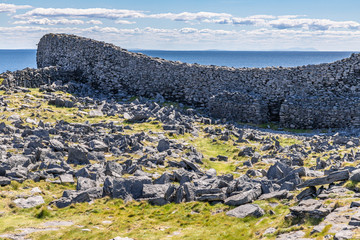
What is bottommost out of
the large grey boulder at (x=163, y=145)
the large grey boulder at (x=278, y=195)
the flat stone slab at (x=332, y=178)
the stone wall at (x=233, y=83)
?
the large grey boulder at (x=163, y=145)

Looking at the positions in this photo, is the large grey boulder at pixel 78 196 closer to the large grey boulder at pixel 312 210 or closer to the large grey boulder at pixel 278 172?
the large grey boulder at pixel 278 172

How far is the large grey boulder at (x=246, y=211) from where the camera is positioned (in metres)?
13.3

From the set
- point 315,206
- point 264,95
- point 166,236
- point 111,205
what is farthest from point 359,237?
point 264,95

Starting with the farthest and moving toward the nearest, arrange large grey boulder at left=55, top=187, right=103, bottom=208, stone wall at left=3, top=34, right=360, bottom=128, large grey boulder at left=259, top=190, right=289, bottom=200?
stone wall at left=3, top=34, right=360, bottom=128
large grey boulder at left=55, top=187, right=103, bottom=208
large grey boulder at left=259, top=190, right=289, bottom=200

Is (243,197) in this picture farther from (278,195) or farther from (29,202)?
(29,202)

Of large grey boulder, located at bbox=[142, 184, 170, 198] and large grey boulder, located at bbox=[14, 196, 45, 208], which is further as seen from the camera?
large grey boulder, located at bbox=[142, 184, 170, 198]

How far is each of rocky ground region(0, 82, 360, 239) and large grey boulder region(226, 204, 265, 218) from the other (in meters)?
0.04

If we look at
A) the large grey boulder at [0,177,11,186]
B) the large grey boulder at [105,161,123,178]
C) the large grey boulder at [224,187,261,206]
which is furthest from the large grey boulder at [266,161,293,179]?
the large grey boulder at [0,177,11,186]

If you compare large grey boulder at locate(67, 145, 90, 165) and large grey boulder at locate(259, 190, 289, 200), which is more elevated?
large grey boulder at locate(259, 190, 289, 200)

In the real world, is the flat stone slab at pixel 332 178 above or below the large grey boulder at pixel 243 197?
above

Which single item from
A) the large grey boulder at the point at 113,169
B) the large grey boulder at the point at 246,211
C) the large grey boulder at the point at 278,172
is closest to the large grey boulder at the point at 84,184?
the large grey boulder at the point at 113,169

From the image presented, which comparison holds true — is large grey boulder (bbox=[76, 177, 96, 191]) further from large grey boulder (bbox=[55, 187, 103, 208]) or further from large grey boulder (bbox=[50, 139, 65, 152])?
large grey boulder (bbox=[50, 139, 65, 152])

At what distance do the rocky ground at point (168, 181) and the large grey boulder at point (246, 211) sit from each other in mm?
43

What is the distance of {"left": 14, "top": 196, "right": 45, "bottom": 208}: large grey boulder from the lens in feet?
49.6
